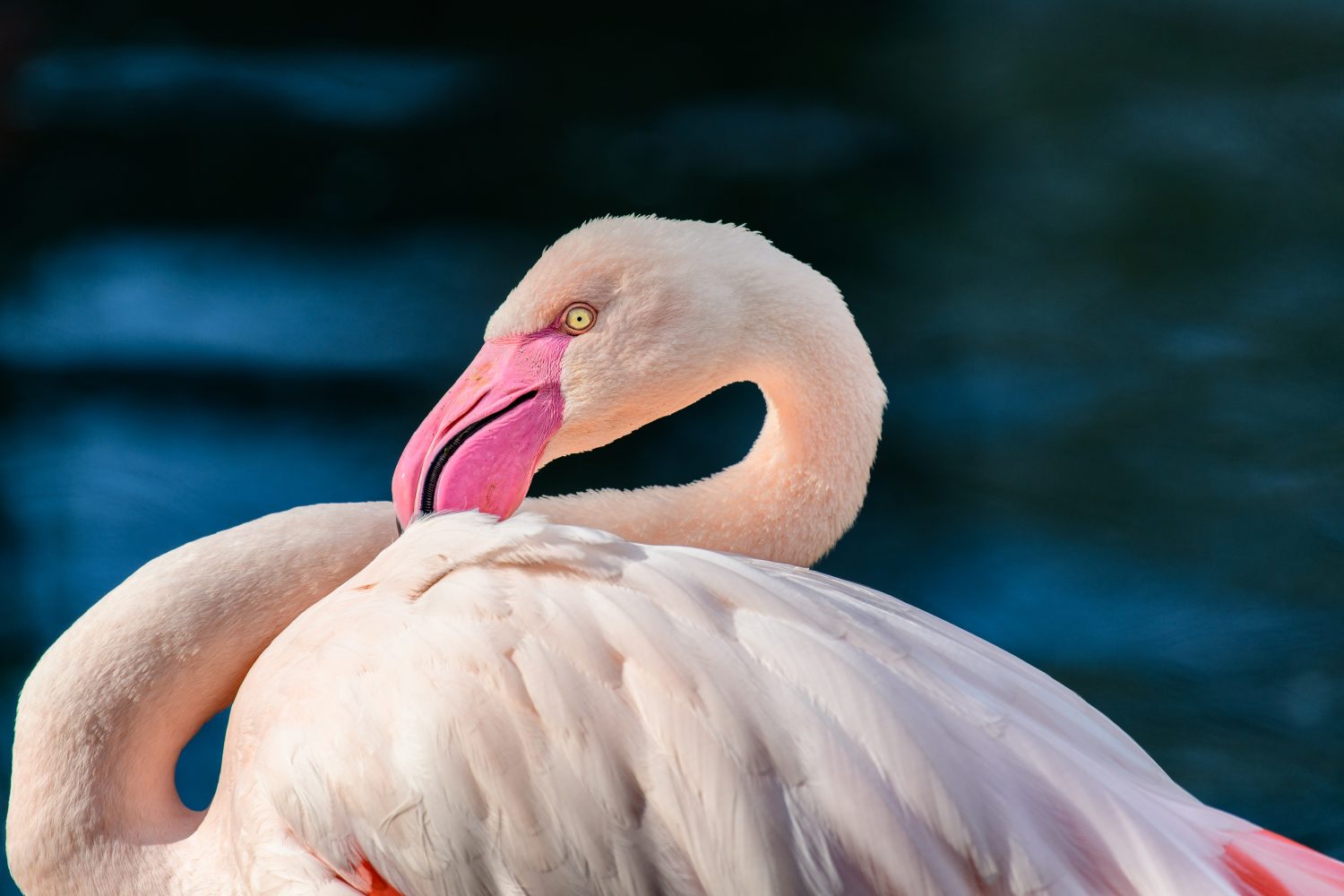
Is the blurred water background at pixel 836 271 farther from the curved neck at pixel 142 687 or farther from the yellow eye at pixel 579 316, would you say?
the yellow eye at pixel 579 316

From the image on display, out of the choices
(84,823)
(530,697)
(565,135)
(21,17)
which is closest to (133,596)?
(84,823)

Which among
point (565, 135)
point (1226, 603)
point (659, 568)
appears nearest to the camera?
point (659, 568)

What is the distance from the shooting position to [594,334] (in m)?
1.28

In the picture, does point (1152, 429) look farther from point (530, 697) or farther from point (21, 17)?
point (21, 17)

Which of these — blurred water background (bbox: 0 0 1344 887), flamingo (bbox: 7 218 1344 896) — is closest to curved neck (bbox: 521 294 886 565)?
flamingo (bbox: 7 218 1344 896)

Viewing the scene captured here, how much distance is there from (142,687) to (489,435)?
14.4 inches

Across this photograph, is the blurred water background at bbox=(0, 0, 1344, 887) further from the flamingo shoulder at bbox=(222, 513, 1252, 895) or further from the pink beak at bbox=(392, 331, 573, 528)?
the flamingo shoulder at bbox=(222, 513, 1252, 895)

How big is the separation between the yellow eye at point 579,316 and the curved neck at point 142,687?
0.28m

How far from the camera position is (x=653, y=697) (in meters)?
0.95

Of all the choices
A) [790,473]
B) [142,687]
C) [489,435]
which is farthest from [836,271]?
[142,687]

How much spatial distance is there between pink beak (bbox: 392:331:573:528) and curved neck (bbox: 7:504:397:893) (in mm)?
115

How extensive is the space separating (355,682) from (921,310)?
1789mm

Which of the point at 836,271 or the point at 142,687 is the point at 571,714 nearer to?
the point at 142,687

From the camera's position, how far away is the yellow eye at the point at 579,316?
4.19ft
